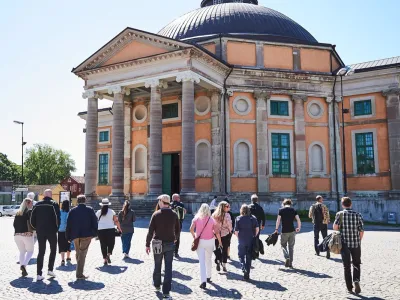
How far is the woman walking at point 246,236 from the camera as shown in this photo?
984cm

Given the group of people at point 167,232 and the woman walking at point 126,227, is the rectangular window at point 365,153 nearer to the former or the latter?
the group of people at point 167,232

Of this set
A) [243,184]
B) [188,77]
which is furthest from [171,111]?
[243,184]

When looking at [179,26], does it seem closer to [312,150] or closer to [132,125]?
[132,125]

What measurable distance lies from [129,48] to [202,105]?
660 cm

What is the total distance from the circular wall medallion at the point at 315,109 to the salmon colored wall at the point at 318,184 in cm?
488

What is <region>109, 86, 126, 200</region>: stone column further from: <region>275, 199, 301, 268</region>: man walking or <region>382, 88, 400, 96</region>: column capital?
<region>275, 199, 301, 268</region>: man walking

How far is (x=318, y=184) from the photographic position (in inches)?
1268

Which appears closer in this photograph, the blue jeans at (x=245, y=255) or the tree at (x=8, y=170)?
the blue jeans at (x=245, y=255)

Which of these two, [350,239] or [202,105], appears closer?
[350,239]

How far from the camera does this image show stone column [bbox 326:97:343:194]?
32.3m

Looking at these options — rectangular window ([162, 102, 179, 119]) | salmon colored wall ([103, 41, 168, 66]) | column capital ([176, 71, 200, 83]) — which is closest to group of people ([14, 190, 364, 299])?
column capital ([176, 71, 200, 83])

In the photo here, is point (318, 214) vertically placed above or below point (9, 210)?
above

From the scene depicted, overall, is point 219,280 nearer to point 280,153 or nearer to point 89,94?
point 280,153

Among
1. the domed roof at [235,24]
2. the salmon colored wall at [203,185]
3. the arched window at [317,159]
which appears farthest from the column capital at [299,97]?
the salmon colored wall at [203,185]
